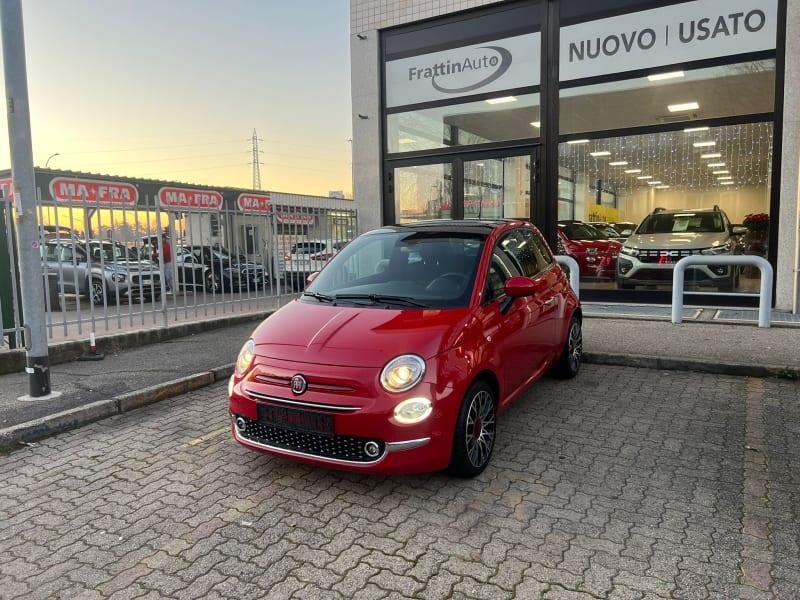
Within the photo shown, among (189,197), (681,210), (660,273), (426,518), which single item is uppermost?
(189,197)

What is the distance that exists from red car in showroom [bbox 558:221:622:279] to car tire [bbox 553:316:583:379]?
16.2 feet

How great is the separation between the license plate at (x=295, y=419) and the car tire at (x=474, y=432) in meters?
0.80

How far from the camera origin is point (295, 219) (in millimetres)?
10742

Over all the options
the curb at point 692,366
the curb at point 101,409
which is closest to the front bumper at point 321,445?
the curb at point 101,409

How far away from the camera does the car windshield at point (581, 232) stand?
10.7 meters

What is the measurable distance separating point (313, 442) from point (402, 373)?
0.71m

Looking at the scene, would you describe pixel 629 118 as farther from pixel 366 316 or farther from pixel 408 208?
→ pixel 366 316

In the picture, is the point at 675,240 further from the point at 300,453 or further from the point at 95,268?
the point at 95,268

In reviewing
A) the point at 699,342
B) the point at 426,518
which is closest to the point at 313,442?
the point at 426,518

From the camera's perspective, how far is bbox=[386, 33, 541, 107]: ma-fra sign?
11031 millimetres

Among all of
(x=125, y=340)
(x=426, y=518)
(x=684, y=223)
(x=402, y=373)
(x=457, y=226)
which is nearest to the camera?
(x=426, y=518)

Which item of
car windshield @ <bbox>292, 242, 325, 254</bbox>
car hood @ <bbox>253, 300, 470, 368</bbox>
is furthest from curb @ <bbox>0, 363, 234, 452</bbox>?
car windshield @ <bbox>292, 242, 325, 254</bbox>

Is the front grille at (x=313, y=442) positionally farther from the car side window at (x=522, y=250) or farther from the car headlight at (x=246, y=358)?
the car side window at (x=522, y=250)

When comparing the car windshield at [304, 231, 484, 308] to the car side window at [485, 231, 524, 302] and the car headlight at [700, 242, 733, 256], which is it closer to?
the car side window at [485, 231, 524, 302]
